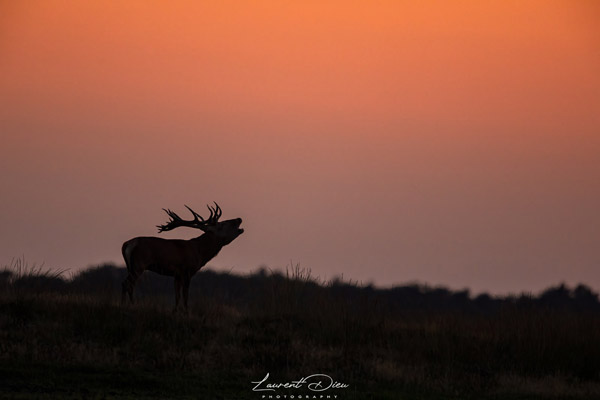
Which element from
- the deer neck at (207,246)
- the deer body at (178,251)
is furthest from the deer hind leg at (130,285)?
the deer neck at (207,246)

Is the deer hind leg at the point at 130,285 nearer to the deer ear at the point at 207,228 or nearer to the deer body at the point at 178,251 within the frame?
the deer body at the point at 178,251

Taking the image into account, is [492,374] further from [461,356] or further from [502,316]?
[502,316]

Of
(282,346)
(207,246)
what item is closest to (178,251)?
(207,246)

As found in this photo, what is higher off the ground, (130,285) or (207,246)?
(207,246)

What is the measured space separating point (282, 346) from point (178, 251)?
4030mm

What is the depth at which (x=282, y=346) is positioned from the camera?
21797mm

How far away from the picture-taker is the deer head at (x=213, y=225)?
26078 mm

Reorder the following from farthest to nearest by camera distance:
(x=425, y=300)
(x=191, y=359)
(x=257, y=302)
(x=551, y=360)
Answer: (x=425, y=300), (x=257, y=302), (x=551, y=360), (x=191, y=359)

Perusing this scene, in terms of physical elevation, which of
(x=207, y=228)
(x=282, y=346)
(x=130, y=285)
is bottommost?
(x=282, y=346)

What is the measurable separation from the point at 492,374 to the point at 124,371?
659cm

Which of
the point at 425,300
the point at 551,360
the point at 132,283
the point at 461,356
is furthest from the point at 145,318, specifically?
the point at 425,300

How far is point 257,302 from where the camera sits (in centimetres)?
2511

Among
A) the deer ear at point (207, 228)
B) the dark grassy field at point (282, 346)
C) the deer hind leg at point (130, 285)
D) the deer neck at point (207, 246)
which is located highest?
the deer ear at point (207, 228)

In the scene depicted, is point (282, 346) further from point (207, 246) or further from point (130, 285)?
point (207, 246)
